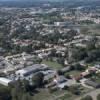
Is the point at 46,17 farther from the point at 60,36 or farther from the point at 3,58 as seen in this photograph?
the point at 3,58

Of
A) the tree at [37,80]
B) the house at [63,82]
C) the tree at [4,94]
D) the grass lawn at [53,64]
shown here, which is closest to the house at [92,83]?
the house at [63,82]

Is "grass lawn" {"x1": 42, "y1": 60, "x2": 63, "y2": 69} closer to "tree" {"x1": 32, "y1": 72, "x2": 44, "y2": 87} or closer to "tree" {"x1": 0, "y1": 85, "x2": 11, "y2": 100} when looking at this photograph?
"tree" {"x1": 32, "y1": 72, "x2": 44, "y2": 87}

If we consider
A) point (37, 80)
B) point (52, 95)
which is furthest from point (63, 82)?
point (52, 95)

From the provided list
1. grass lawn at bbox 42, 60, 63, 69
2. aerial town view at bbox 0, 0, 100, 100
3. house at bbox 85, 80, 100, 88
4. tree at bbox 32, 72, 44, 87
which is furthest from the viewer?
grass lawn at bbox 42, 60, 63, 69

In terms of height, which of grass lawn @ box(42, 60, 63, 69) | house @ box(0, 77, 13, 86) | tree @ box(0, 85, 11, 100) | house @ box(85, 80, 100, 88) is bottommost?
grass lawn @ box(42, 60, 63, 69)

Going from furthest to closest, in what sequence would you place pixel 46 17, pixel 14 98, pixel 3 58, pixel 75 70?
pixel 46 17 < pixel 3 58 < pixel 75 70 < pixel 14 98

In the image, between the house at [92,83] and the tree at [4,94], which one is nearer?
the tree at [4,94]

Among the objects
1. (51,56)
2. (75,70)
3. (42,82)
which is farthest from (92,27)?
(42,82)

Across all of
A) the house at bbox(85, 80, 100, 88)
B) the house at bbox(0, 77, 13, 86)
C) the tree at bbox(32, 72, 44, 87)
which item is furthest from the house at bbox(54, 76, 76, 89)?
the house at bbox(0, 77, 13, 86)

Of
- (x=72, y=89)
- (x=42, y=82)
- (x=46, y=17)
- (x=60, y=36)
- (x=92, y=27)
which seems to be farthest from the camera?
(x=46, y=17)

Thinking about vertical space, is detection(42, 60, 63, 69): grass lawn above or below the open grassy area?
above

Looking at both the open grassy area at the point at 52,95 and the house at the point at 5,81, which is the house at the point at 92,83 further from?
the house at the point at 5,81
